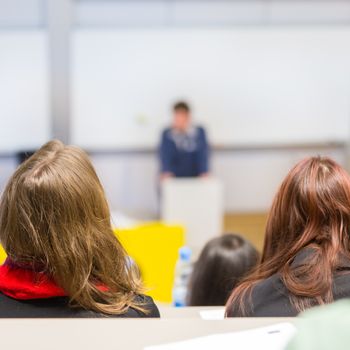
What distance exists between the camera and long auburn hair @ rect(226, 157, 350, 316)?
4.99ft

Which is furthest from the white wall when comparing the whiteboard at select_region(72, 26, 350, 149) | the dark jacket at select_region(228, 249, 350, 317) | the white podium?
the dark jacket at select_region(228, 249, 350, 317)

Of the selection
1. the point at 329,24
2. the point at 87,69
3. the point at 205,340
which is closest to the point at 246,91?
the point at 329,24

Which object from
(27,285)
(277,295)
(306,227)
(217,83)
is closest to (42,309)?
(27,285)

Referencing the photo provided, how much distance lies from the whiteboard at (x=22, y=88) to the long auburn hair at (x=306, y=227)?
5.17 meters

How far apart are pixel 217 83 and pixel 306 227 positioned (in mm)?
5235

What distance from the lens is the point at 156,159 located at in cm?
676

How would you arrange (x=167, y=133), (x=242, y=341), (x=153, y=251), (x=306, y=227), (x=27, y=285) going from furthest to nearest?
1. (x=167, y=133)
2. (x=153, y=251)
3. (x=306, y=227)
4. (x=27, y=285)
5. (x=242, y=341)

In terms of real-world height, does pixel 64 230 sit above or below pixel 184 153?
above

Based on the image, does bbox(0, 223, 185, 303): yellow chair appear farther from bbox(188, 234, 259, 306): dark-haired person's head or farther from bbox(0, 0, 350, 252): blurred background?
bbox(0, 0, 350, 252): blurred background

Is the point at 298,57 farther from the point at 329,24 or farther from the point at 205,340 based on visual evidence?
the point at 205,340

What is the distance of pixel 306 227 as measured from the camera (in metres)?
1.63

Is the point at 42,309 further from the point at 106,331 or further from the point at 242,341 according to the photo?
the point at 242,341

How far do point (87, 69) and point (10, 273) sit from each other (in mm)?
5341

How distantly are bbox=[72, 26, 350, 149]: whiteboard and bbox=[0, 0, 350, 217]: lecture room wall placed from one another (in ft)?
0.49
